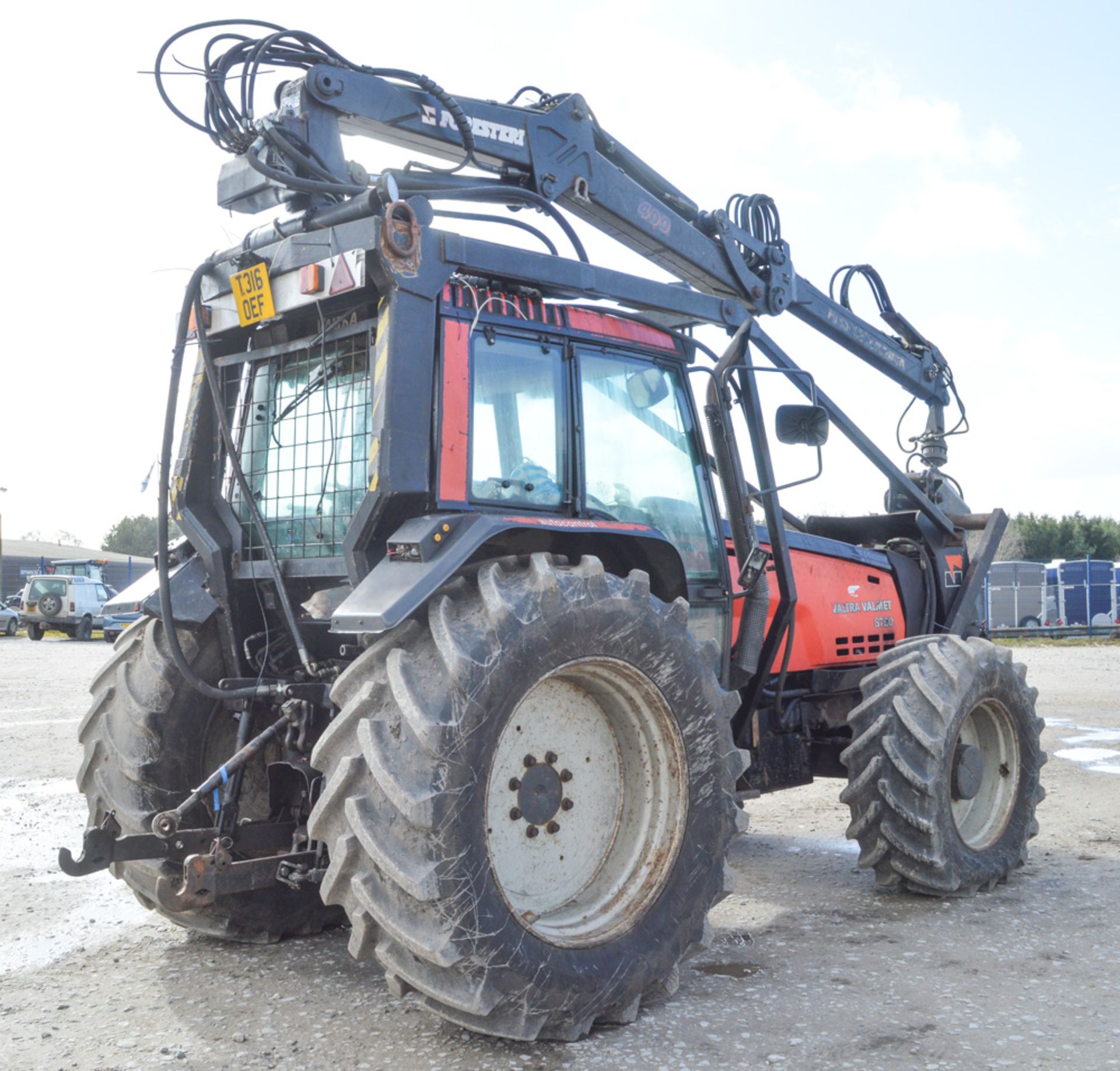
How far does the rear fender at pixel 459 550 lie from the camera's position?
3494mm

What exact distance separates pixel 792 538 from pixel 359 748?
331cm

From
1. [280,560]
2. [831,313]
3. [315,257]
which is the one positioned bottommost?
[280,560]

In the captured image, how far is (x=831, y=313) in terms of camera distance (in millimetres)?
7332

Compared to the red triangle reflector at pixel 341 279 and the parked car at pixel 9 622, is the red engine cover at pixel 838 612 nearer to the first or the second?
the red triangle reflector at pixel 341 279

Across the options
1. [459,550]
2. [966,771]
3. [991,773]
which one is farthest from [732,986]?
[991,773]

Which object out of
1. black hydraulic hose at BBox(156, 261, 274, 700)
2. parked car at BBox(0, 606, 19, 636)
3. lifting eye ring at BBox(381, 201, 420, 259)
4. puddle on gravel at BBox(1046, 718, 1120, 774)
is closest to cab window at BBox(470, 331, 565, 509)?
lifting eye ring at BBox(381, 201, 420, 259)

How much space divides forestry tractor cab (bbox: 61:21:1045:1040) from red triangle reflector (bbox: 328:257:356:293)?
2 centimetres

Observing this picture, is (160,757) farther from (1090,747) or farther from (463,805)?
(1090,747)

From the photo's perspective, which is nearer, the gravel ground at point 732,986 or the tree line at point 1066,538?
the gravel ground at point 732,986

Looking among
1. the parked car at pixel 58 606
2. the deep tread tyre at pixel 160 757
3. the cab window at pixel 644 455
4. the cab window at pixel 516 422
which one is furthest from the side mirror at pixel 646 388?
the parked car at pixel 58 606

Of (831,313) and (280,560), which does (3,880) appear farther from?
(831,313)

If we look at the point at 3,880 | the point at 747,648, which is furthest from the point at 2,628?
the point at 747,648

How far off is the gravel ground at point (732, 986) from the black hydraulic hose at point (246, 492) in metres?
1.26

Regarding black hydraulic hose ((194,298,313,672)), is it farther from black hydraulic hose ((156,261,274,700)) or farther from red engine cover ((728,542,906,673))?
red engine cover ((728,542,906,673))
